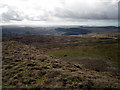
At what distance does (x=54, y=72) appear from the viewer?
15.4 metres

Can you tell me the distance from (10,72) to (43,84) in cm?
659

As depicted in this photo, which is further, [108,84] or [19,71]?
[19,71]

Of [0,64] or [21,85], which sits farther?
[0,64]

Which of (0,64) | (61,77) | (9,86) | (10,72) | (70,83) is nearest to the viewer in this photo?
(9,86)

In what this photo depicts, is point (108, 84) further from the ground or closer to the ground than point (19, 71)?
closer to the ground

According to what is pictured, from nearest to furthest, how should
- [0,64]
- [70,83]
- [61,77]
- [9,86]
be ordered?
1. [9,86]
2. [70,83]
3. [61,77]
4. [0,64]

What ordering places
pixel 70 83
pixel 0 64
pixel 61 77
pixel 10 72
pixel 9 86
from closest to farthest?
Answer: pixel 9 86, pixel 70 83, pixel 61 77, pixel 10 72, pixel 0 64

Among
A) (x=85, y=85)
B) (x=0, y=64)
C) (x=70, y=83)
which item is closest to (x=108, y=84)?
(x=85, y=85)

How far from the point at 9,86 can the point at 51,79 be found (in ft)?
18.5

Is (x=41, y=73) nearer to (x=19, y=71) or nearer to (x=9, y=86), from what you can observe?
(x=19, y=71)

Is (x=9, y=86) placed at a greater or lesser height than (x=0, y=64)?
lesser

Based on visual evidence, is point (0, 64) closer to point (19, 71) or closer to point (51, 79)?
point (19, 71)

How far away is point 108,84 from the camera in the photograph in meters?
13.1

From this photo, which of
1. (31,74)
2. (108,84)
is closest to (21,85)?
(31,74)
